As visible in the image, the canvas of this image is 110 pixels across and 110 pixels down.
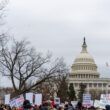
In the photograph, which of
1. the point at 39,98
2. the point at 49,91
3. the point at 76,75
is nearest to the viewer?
the point at 39,98

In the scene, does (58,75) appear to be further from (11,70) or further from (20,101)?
(20,101)

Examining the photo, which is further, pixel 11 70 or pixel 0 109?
pixel 11 70

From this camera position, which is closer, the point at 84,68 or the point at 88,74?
the point at 88,74

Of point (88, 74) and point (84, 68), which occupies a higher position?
point (84, 68)

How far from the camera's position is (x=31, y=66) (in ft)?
188

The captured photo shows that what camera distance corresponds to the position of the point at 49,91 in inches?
3270

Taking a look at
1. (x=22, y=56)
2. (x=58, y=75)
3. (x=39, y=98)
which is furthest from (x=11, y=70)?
(x=39, y=98)

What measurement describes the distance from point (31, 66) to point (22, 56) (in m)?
1.54

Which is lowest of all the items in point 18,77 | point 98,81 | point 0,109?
point 0,109

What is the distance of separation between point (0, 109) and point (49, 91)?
210ft

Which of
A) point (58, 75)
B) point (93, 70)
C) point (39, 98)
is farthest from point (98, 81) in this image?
point (39, 98)

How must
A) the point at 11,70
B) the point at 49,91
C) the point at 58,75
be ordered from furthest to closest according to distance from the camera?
the point at 49,91
the point at 58,75
the point at 11,70

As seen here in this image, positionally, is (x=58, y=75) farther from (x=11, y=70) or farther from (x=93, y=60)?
(x=93, y=60)

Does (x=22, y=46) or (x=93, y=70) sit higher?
(x=93, y=70)
